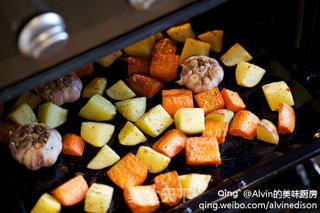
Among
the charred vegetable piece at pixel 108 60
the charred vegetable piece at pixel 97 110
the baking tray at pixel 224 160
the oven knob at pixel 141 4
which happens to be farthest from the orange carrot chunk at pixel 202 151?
the oven knob at pixel 141 4

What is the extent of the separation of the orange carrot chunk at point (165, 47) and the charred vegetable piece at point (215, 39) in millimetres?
159

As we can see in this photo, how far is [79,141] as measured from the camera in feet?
5.08

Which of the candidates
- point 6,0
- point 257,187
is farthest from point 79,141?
point 6,0

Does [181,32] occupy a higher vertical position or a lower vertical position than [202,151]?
higher

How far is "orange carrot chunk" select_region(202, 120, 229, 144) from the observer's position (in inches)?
61.0

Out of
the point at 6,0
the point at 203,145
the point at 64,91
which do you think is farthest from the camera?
the point at 64,91

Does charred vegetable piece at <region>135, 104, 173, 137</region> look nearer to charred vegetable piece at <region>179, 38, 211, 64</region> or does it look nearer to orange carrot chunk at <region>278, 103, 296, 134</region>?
charred vegetable piece at <region>179, 38, 211, 64</region>

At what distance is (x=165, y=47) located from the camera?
1.85m

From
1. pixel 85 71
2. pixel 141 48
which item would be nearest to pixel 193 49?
pixel 141 48

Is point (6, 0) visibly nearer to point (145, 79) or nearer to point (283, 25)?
point (145, 79)

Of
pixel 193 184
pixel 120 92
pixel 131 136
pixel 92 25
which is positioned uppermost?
pixel 92 25

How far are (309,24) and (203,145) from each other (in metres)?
0.63

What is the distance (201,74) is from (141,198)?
0.61 metres

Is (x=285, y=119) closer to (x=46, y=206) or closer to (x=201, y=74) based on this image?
(x=201, y=74)
